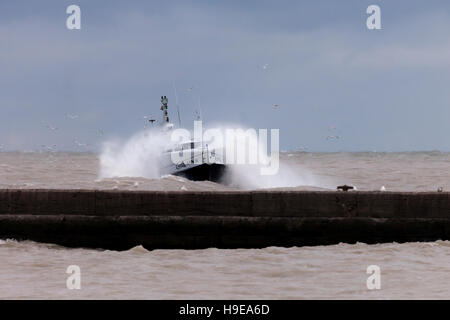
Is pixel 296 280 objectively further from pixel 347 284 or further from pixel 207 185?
pixel 207 185

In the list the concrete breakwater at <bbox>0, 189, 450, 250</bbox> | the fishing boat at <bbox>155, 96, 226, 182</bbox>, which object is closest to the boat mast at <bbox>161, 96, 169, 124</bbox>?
the fishing boat at <bbox>155, 96, 226, 182</bbox>

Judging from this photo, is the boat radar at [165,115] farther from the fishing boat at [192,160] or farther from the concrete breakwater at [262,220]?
the concrete breakwater at [262,220]

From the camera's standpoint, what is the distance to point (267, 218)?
1567 cm

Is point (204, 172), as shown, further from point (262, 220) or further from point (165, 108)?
point (262, 220)

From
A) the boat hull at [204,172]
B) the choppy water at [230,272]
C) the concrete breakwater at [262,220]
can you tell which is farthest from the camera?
the boat hull at [204,172]

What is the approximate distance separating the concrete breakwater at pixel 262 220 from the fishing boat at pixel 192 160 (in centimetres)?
1828

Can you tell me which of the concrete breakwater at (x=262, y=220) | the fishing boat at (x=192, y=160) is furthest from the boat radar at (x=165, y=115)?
the concrete breakwater at (x=262, y=220)

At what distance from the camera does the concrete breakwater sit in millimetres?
15672

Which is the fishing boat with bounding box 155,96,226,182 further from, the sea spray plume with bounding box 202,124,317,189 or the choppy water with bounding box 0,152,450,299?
→ the choppy water with bounding box 0,152,450,299

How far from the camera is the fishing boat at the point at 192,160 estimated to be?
3428 centimetres

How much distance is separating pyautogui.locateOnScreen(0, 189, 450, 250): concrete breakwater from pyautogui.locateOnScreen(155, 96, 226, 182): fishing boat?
18.3 m
